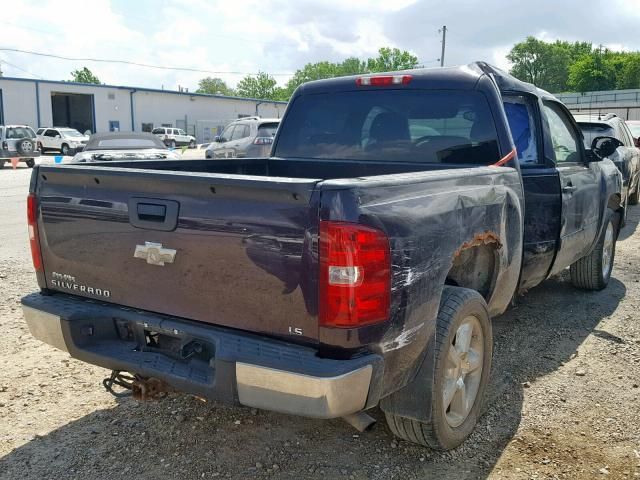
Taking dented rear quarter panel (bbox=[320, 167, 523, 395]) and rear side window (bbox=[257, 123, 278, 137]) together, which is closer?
dented rear quarter panel (bbox=[320, 167, 523, 395])

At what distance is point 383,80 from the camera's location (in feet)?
14.4

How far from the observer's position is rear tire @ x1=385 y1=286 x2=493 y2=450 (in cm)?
294

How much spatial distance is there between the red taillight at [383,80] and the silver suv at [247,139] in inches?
512

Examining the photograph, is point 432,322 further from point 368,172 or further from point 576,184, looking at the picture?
point 576,184

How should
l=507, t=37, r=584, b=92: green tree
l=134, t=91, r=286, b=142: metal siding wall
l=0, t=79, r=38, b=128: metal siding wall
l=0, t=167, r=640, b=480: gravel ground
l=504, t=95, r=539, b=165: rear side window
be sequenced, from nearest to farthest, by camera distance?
l=0, t=167, r=640, b=480: gravel ground, l=504, t=95, r=539, b=165: rear side window, l=0, t=79, r=38, b=128: metal siding wall, l=134, t=91, r=286, b=142: metal siding wall, l=507, t=37, r=584, b=92: green tree

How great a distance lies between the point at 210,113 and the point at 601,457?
2407 inches

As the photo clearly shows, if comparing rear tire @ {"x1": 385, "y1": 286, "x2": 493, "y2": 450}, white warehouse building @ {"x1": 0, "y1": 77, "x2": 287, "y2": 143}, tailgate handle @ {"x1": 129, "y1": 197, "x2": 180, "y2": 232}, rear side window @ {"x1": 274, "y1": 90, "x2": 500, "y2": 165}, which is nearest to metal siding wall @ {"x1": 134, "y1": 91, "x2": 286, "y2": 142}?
white warehouse building @ {"x1": 0, "y1": 77, "x2": 287, "y2": 143}

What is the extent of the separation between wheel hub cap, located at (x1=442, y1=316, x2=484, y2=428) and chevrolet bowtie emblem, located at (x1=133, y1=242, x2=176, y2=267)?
1404 millimetres

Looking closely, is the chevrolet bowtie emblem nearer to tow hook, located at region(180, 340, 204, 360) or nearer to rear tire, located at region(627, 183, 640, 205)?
tow hook, located at region(180, 340, 204, 360)

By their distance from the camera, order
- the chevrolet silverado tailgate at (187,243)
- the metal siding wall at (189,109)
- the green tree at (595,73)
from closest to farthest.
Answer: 1. the chevrolet silverado tailgate at (187,243)
2. the metal siding wall at (189,109)
3. the green tree at (595,73)

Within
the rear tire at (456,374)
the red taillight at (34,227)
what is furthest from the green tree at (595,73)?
the red taillight at (34,227)

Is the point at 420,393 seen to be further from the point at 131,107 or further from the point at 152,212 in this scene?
the point at 131,107

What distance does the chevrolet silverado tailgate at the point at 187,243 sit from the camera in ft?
8.00

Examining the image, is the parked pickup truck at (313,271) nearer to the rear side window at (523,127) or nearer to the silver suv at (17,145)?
the rear side window at (523,127)
